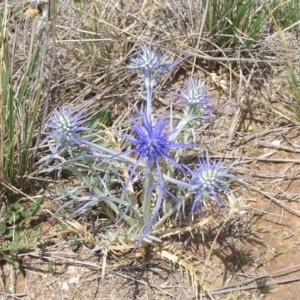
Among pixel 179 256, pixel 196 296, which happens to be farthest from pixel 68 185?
pixel 196 296

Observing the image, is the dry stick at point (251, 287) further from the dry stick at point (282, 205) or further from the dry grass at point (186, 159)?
the dry stick at point (282, 205)

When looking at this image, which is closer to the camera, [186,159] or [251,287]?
[251,287]

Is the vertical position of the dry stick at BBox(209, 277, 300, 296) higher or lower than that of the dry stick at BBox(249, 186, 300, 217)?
lower

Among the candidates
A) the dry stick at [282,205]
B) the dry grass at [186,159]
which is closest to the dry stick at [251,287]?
the dry grass at [186,159]

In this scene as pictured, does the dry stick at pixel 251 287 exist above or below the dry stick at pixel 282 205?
below

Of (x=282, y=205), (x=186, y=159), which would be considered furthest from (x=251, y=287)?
(x=186, y=159)

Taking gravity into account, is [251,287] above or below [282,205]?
below

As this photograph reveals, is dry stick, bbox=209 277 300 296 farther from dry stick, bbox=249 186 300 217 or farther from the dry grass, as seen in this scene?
dry stick, bbox=249 186 300 217

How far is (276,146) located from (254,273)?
1.53 ft

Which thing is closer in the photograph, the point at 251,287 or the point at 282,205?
the point at 251,287

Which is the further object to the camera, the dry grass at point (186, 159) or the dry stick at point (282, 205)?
the dry stick at point (282, 205)

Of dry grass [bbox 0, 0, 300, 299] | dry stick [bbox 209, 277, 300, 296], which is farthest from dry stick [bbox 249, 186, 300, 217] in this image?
dry stick [bbox 209, 277, 300, 296]

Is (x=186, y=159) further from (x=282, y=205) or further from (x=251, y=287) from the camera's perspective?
(x=251, y=287)

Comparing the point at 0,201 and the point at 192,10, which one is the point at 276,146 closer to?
the point at 192,10
